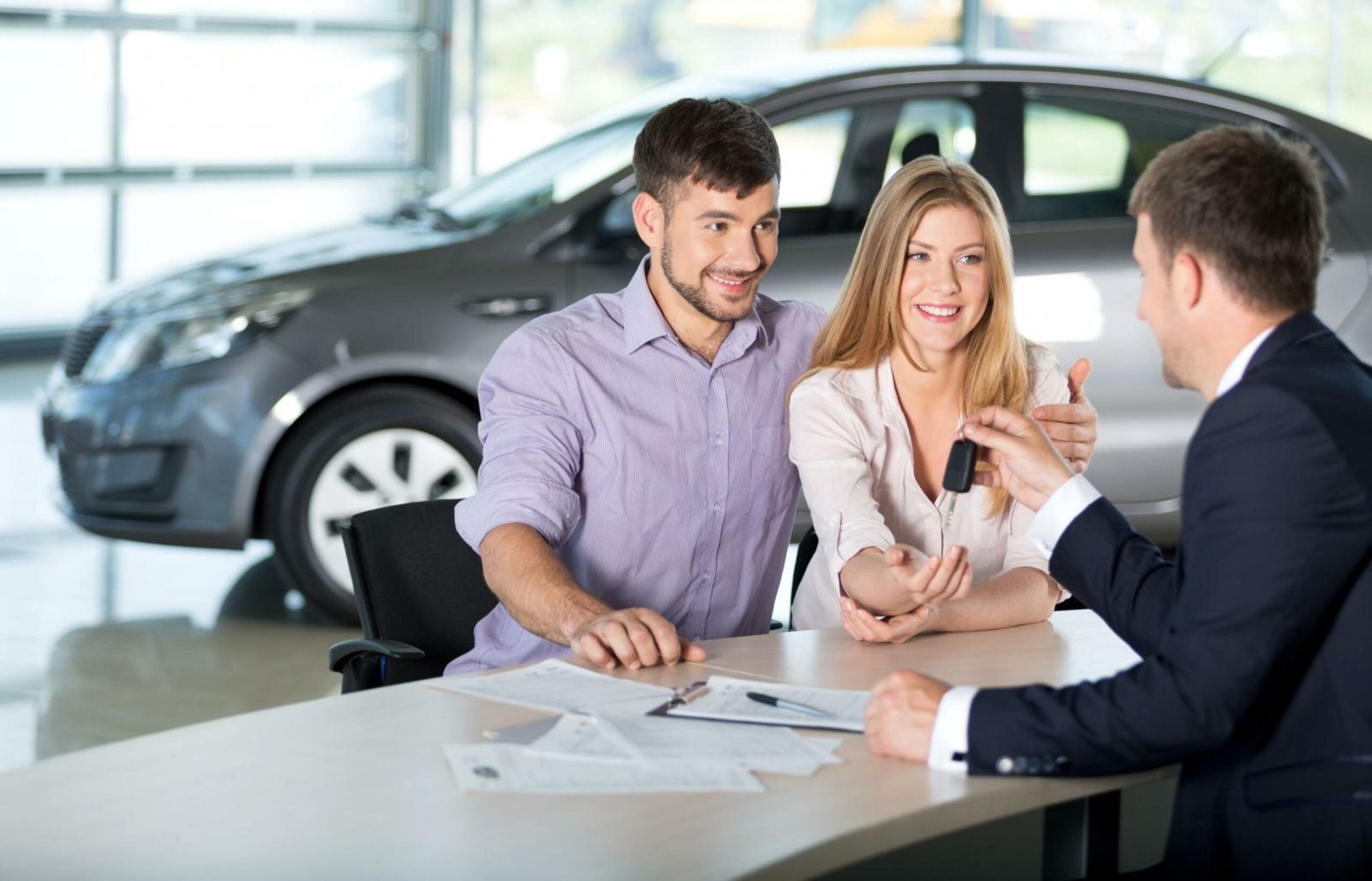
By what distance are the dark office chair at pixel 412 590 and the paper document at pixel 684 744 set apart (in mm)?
717

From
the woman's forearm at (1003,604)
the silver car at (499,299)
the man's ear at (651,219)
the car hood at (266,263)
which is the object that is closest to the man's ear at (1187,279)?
the woman's forearm at (1003,604)

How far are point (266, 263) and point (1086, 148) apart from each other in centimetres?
244

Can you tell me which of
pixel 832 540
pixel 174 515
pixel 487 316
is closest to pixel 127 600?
pixel 174 515

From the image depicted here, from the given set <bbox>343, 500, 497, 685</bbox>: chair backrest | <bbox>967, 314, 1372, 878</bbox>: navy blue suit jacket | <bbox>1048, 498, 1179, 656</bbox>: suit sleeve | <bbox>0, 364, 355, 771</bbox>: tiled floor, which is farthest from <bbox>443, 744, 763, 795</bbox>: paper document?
<bbox>0, 364, 355, 771</bbox>: tiled floor

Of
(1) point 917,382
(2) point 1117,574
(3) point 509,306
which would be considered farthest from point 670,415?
(3) point 509,306

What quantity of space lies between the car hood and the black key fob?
2751mm

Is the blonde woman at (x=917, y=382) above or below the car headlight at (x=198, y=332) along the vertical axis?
above

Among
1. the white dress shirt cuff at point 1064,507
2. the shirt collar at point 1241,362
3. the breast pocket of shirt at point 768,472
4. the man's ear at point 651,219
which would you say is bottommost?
the breast pocket of shirt at point 768,472

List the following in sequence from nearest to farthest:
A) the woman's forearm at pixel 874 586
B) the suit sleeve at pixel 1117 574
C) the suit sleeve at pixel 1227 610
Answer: the suit sleeve at pixel 1227 610 → the suit sleeve at pixel 1117 574 → the woman's forearm at pixel 874 586

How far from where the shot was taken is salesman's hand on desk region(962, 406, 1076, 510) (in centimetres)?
242

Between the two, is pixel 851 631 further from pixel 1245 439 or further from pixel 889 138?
pixel 889 138

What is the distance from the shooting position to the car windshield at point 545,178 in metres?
5.09

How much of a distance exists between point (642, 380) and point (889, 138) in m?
2.49

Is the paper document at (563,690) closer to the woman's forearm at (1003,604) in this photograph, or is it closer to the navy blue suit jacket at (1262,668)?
the navy blue suit jacket at (1262,668)
